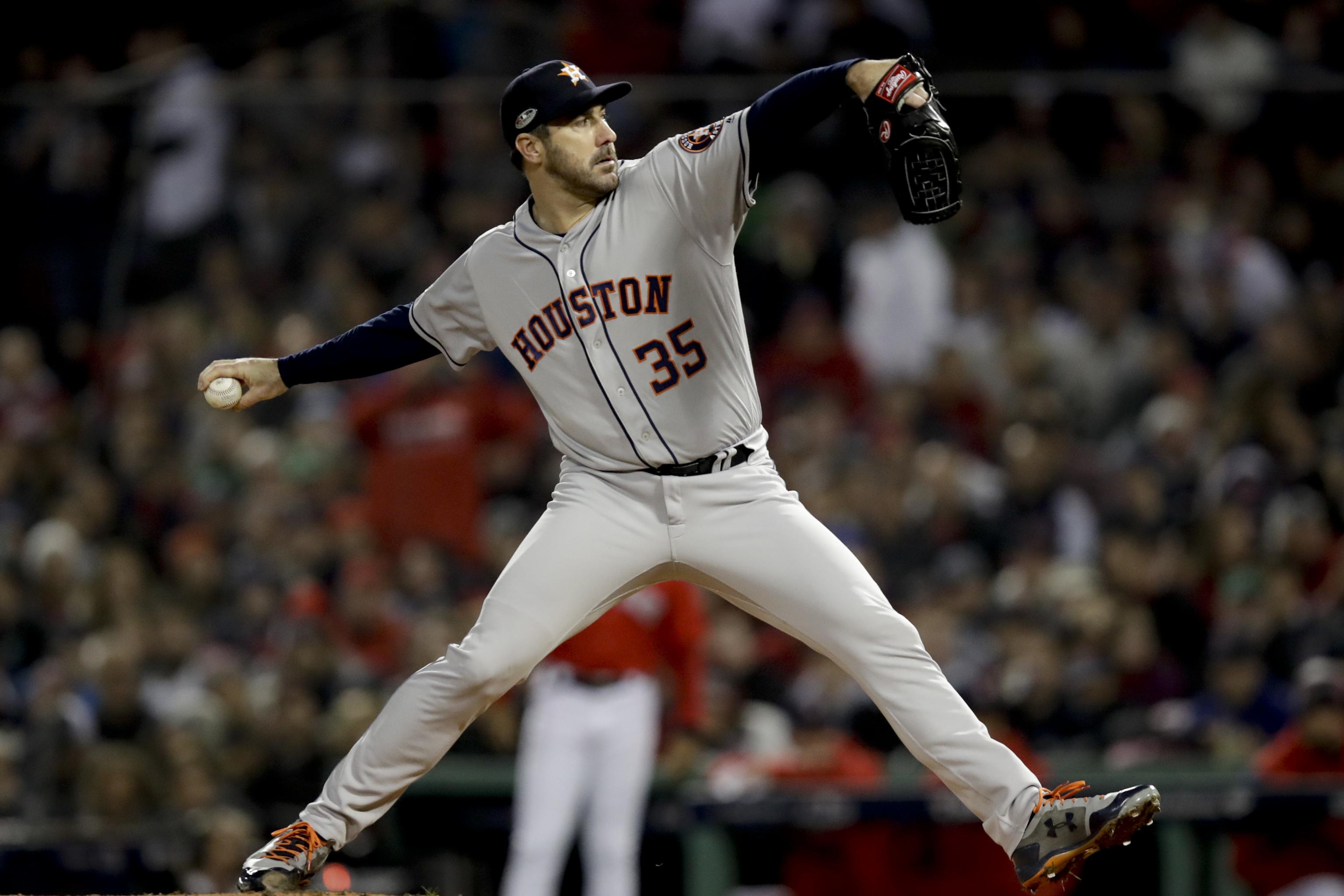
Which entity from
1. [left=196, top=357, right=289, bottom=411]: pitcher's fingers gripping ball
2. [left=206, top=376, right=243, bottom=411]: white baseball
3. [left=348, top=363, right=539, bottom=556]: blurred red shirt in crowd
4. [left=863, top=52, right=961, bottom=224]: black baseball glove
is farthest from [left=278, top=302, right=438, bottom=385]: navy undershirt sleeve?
[left=348, top=363, right=539, bottom=556]: blurred red shirt in crowd

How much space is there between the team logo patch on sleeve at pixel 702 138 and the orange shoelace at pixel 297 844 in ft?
5.72

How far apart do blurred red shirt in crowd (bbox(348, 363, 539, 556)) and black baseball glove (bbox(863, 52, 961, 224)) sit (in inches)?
194

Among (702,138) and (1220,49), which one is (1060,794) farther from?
(1220,49)

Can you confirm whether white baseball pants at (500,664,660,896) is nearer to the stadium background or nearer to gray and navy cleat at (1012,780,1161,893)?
the stadium background

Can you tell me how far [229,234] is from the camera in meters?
8.23

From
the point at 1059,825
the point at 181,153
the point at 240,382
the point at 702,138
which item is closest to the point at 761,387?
the point at 181,153

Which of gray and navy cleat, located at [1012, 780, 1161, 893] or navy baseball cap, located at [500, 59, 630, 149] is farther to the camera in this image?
navy baseball cap, located at [500, 59, 630, 149]

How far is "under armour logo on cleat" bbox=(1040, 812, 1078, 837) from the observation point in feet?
12.1

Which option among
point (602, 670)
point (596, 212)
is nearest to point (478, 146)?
point (602, 670)

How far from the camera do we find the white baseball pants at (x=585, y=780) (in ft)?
20.6

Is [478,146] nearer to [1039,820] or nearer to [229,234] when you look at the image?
[229,234]

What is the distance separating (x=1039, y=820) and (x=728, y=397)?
3.71ft

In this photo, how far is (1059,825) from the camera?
3713mm

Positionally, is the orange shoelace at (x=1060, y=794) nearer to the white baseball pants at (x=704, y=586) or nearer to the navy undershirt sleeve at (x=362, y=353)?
the white baseball pants at (x=704, y=586)
